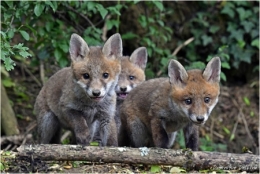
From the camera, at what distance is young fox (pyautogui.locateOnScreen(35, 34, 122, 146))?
723cm

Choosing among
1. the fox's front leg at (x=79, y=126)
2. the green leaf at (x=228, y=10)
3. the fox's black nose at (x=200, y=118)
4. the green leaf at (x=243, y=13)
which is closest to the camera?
the fox's black nose at (x=200, y=118)

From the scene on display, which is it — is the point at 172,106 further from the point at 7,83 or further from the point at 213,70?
the point at 7,83

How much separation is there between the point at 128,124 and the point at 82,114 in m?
0.91

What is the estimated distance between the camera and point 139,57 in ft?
32.7

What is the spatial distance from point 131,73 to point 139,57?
429 millimetres

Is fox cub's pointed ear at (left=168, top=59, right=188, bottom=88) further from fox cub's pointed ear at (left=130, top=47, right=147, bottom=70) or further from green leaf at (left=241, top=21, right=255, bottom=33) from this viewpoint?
green leaf at (left=241, top=21, right=255, bottom=33)

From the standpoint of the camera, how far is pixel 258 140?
11.3m

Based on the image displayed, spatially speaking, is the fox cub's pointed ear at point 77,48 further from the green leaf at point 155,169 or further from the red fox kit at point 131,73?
the green leaf at point 155,169

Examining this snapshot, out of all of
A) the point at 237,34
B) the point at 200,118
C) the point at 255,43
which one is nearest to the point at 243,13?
the point at 237,34

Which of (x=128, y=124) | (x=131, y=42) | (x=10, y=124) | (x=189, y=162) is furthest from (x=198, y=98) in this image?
(x=131, y=42)

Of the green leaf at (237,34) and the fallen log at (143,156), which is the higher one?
the green leaf at (237,34)

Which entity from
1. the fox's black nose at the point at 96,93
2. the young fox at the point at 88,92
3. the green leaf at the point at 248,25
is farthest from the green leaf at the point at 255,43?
the fox's black nose at the point at 96,93

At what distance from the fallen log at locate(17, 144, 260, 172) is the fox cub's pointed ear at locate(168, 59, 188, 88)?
1.19 metres

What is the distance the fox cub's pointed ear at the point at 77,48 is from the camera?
7.44 metres
